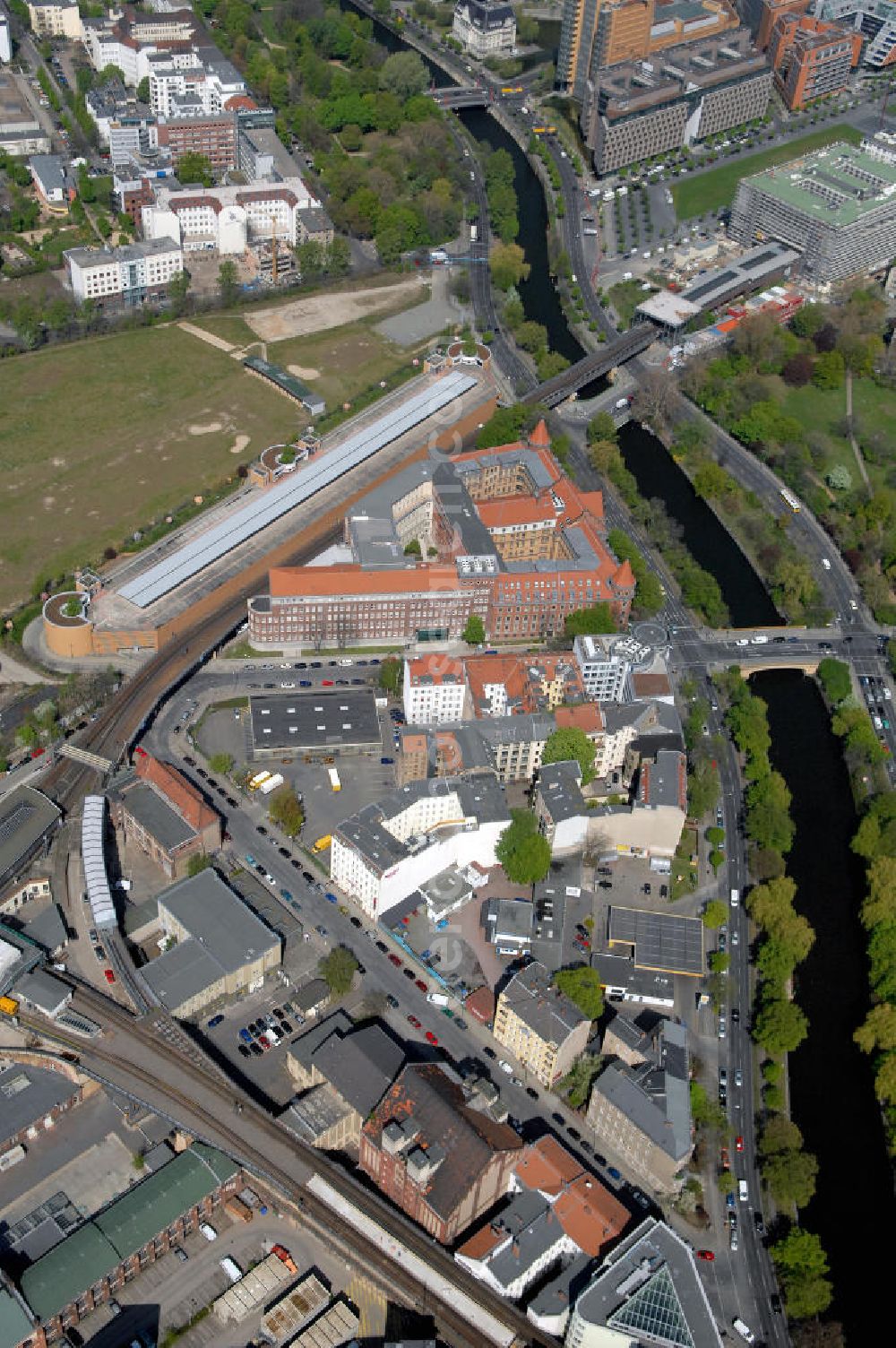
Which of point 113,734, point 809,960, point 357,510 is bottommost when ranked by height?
point 809,960

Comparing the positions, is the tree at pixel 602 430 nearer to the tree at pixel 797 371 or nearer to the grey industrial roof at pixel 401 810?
the tree at pixel 797 371

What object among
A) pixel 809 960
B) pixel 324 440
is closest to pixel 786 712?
pixel 809 960

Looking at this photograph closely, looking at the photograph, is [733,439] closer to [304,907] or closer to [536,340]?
[536,340]

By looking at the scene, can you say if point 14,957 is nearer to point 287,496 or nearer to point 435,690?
point 435,690

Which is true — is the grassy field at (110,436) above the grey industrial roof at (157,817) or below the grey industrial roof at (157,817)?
above

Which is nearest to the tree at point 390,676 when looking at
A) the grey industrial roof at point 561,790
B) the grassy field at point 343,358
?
the grey industrial roof at point 561,790
